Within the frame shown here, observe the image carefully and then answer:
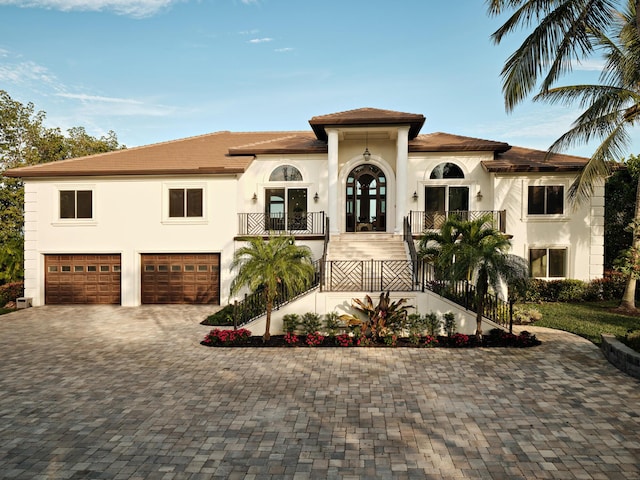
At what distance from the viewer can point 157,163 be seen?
54.7 ft

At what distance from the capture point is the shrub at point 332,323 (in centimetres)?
1078

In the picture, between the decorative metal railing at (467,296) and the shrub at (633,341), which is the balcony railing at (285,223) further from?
the shrub at (633,341)

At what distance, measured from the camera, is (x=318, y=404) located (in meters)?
6.67

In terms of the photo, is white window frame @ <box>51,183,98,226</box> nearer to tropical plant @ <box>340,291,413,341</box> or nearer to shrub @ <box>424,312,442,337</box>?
tropical plant @ <box>340,291,413,341</box>

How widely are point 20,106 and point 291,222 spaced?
73.9 feet

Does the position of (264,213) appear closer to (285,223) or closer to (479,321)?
(285,223)

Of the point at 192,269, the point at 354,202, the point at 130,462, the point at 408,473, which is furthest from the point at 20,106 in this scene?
the point at 408,473

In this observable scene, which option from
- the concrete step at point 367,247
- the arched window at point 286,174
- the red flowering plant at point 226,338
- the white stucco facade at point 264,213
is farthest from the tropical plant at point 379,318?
the arched window at point 286,174

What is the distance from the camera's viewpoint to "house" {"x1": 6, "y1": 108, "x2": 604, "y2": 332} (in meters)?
16.1

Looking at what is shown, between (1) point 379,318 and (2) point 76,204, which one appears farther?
(2) point 76,204

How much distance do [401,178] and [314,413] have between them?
1149cm

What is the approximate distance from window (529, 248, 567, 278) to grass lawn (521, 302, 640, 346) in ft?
5.02

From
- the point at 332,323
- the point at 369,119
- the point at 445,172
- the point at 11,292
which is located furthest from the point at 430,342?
the point at 11,292

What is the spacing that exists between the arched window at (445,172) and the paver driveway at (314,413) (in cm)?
875
